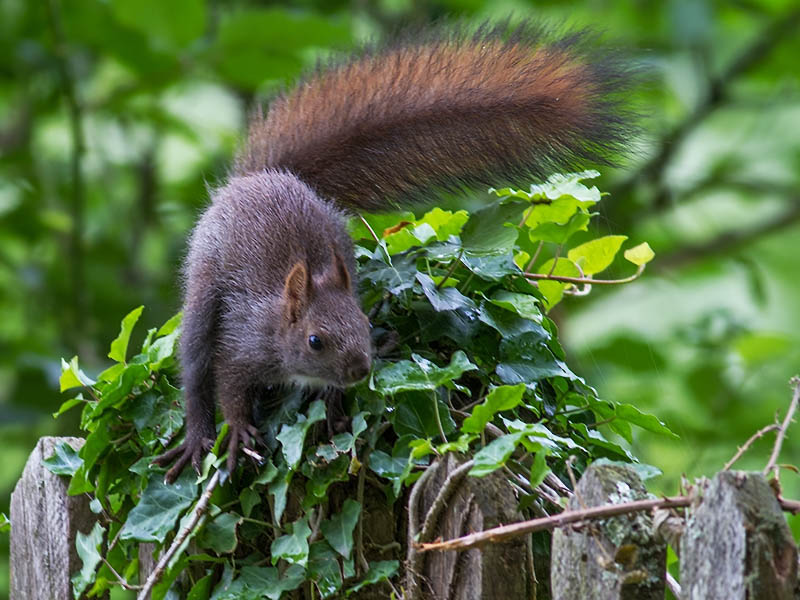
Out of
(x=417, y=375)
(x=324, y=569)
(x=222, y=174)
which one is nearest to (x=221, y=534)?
(x=324, y=569)

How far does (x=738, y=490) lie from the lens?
1.02 metres

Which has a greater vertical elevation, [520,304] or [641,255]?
[641,255]

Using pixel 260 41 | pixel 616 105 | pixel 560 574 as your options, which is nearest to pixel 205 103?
pixel 260 41

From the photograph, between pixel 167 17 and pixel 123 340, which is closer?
pixel 123 340

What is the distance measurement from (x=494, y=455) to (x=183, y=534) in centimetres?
55

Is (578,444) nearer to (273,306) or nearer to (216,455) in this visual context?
(216,455)

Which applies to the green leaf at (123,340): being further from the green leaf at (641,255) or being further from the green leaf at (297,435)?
the green leaf at (641,255)

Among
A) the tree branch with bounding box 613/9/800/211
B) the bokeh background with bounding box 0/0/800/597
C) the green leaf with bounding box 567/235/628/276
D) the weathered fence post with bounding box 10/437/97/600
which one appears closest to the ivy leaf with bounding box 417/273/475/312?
the green leaf with bounding box 567/235/628/276

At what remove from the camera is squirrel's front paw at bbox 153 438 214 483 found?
1.62m

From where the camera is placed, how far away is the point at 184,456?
5.39 ft

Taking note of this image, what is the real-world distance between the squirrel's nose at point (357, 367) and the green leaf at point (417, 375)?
15 centimetres

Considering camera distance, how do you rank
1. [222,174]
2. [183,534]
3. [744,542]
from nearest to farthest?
[744,542] < [183,534] < [222,174]

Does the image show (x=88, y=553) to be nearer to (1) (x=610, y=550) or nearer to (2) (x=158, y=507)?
(2) (x=158, y=507)

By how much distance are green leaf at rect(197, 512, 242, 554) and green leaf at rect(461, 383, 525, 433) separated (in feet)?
1.41
